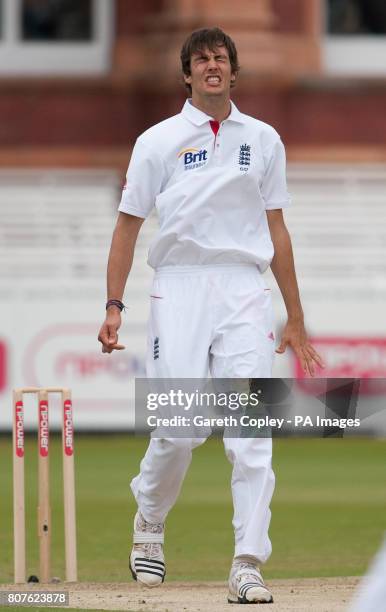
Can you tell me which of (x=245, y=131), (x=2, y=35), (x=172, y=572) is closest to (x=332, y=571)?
(x=172, y=572)

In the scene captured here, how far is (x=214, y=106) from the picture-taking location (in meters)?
6.53

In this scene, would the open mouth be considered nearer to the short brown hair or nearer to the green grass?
the short brown hair

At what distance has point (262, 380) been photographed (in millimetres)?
6473

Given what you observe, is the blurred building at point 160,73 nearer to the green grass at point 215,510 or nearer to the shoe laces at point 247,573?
the green grass at point 215,510

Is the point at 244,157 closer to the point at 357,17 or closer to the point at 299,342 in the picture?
the point at 299,342

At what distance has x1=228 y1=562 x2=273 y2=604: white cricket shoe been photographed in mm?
6219

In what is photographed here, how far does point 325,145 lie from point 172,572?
1215 cm

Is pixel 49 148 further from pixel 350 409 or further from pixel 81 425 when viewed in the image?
pixel 350 409

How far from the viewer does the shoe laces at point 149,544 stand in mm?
6719

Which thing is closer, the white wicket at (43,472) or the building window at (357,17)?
the white wicket at (43,472)

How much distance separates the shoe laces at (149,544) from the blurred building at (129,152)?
7782 mm

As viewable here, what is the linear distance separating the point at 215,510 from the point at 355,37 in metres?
10.5

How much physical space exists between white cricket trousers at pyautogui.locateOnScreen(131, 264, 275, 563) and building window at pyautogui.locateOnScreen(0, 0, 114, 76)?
13931 mm
